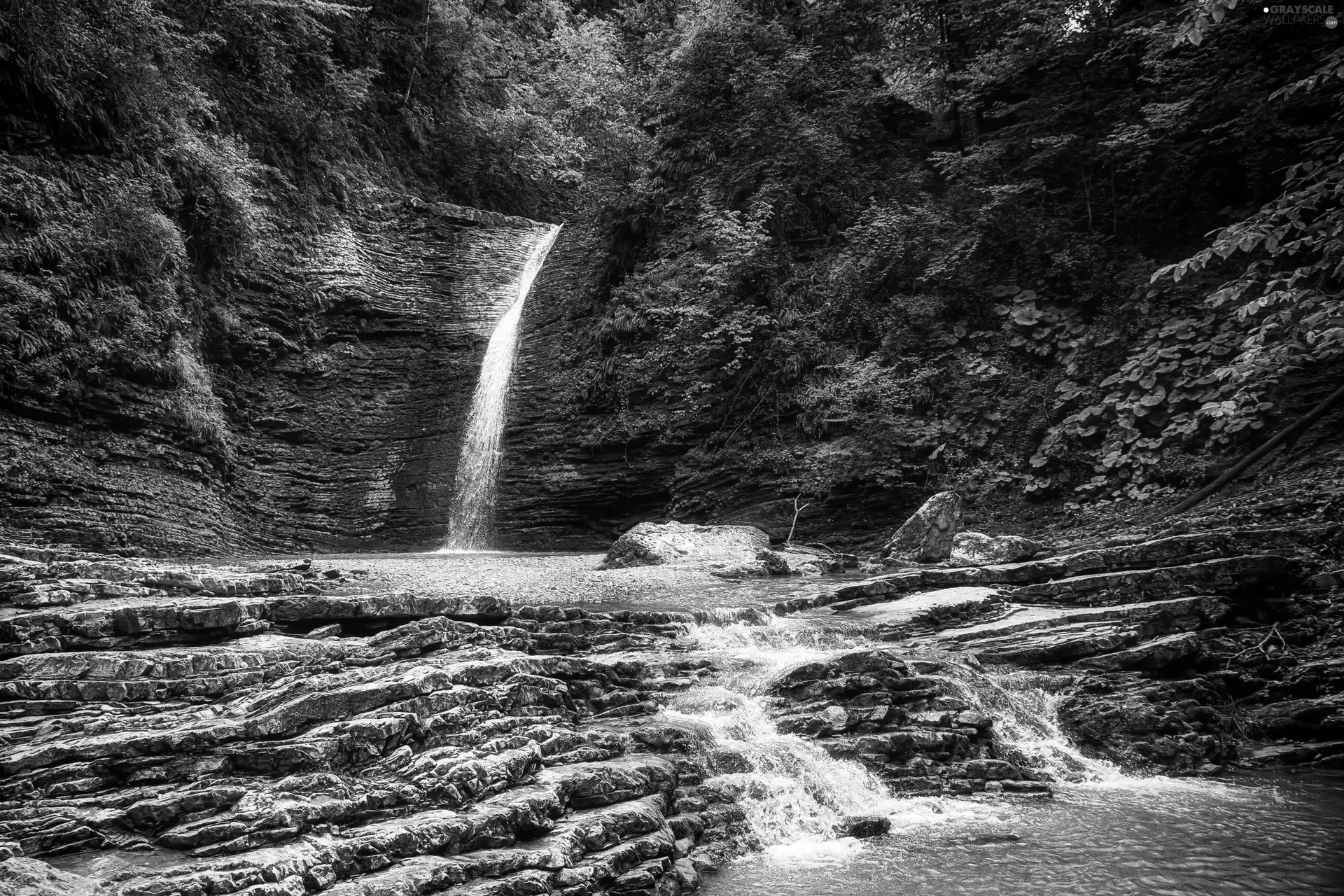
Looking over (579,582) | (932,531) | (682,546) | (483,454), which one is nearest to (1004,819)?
(579,582)

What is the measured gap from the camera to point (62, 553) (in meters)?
8.17

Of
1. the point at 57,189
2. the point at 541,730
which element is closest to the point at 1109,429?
the point at 541,730

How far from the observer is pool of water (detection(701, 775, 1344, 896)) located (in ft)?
14.6

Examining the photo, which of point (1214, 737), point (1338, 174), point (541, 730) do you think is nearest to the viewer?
point (1338, 174)

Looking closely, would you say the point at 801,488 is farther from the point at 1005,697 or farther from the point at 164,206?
the point at 164,206

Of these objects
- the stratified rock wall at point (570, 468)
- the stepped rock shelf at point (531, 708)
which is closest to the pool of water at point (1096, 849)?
the stepped rock shelf at point (531, 708)

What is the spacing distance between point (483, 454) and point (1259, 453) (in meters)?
13.7

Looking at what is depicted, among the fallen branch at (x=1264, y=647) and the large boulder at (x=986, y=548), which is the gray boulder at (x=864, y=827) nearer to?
the fallen branch at (x=1264, y=647)

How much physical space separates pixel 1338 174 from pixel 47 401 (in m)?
16.3

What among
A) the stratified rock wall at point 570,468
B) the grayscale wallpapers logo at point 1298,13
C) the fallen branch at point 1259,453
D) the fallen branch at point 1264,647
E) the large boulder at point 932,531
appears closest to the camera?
the fallen branch at point 1264,647

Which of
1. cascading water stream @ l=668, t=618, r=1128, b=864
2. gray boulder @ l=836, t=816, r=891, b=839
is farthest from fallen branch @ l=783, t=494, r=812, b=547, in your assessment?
gray boulder @ l=836, t=816, r=891, b=839

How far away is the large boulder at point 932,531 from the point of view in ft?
38.0

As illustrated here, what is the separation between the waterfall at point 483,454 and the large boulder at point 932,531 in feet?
28.5

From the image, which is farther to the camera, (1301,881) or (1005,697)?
(1005,697)
